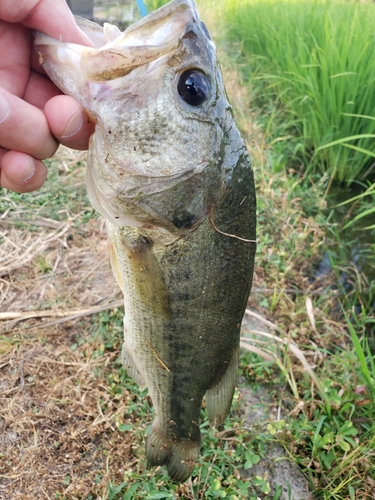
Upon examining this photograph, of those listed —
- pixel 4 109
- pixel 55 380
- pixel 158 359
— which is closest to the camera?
pixel 4 109

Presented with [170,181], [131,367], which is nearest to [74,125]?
[170,181]

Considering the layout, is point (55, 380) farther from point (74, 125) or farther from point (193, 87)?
point (193, 87)

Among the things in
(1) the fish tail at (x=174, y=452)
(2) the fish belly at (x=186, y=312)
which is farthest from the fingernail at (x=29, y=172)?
(1) the fish tail at (x=174, y=452)

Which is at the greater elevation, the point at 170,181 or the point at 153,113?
the point at 153,113

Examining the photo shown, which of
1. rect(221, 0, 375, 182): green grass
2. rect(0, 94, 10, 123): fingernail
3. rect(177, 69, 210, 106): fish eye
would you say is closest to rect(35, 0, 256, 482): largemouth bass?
rect(177, 69, 210, 106): fish eye

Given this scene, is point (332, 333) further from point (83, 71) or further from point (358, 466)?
point (83, 71)

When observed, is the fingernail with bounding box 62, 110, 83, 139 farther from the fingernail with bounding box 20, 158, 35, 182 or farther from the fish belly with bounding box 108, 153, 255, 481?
the fish belly with bounding box 108, 153, 255, 481

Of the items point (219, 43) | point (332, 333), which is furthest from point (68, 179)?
point (219, 43)
